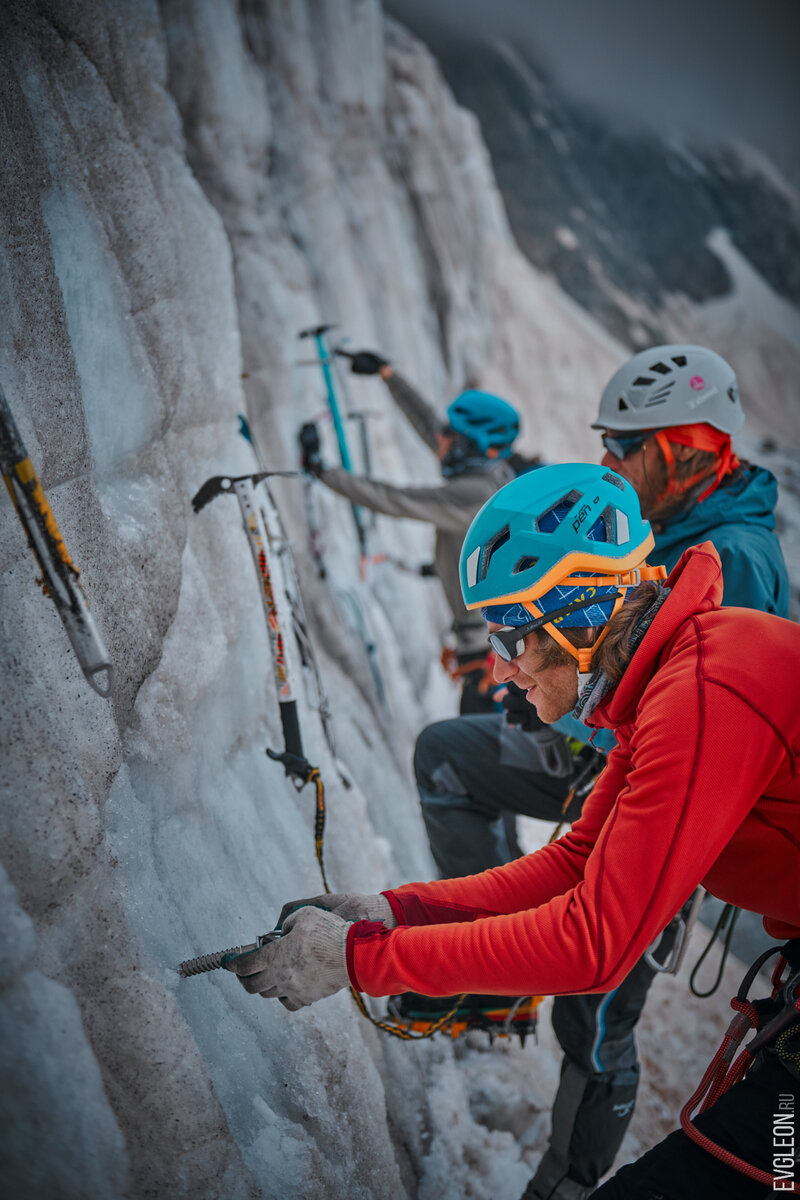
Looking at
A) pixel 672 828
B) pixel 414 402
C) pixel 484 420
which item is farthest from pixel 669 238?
pixel 672 828

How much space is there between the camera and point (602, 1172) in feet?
6.97

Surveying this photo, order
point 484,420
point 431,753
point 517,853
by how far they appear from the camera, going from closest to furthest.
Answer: point 431,753 < point 517,853 < point 484,420

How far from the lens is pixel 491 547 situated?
1.64 meters

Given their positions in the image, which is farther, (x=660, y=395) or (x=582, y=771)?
(x=660, y=395)

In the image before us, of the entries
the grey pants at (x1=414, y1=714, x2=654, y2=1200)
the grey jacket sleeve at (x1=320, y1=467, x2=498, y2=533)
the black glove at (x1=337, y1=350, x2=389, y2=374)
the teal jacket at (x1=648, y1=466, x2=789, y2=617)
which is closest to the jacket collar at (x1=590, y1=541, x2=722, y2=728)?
the teal jacket at (x1=648, y1=466, x2=789, y2=617)

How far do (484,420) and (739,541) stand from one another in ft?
5.10

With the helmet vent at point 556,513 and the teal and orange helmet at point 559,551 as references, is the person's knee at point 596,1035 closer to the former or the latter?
the teal and orange helmet at point 559,551

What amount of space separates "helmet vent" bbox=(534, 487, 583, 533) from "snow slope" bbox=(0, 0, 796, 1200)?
3.24ft

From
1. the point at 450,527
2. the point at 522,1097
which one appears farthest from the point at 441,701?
the point at 522,1097

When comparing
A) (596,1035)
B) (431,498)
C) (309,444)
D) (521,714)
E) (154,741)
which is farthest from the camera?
(309,444)

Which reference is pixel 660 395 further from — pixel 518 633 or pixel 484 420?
pixel 518 633

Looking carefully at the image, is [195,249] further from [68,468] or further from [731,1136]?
[731,1136]

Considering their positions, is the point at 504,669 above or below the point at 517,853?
above

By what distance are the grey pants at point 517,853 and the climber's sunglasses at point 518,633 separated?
925 millimetres
